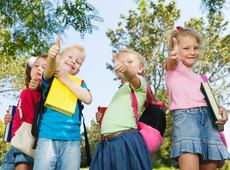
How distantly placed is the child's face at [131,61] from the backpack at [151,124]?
0.29 metres

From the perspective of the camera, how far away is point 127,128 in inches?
77.0

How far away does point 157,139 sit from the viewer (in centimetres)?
207

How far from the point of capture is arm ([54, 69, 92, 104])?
2129 millimetres

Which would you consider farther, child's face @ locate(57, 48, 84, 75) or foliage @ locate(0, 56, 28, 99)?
foliage @ locate(0, 56, 28, 99)

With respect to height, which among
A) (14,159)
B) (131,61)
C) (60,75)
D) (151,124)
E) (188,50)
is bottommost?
(14,159)

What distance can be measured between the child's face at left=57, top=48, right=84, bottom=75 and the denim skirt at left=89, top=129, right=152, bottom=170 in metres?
0.86

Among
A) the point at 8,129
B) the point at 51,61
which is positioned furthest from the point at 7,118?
the point at 51,61

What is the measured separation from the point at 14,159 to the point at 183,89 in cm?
186

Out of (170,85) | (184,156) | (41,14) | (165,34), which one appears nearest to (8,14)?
(41,14)

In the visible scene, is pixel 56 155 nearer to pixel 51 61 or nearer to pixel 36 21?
pixel 51 61

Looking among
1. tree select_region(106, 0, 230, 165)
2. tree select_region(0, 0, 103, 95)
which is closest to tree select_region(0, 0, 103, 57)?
tree select_region(0, 0, 103, 95)

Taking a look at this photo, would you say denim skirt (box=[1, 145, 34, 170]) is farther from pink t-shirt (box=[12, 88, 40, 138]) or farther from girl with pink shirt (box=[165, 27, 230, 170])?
girl with pink shirt (box=[165, 27, 230, 170])

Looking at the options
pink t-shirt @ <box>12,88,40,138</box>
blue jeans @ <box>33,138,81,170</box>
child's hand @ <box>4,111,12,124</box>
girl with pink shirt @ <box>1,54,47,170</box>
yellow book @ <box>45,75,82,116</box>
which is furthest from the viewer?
child's hand @ <box>4,111,12,124</box>

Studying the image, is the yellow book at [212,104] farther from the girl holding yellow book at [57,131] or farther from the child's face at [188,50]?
the girl holding yellow book at [57,131]
